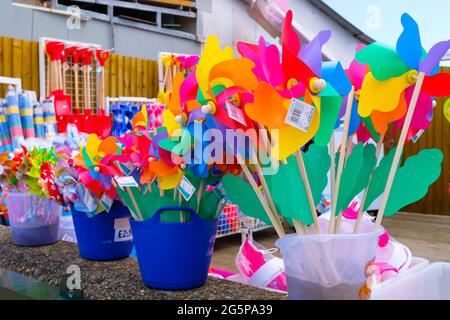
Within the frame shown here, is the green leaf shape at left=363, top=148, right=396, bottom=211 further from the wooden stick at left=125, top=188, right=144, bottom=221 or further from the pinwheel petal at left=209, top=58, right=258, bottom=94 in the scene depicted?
the wooden stick at left=125, top=188, right=144, bottom=221

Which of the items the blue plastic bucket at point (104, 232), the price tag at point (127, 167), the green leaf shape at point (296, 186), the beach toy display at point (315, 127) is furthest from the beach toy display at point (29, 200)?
the green leaf shape at point (296, 186)

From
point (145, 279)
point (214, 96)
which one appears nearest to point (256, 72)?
point (214, 96)

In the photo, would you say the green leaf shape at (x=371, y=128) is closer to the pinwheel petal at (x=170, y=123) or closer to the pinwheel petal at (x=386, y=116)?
the pinwheel petal at (x=386, y=116)

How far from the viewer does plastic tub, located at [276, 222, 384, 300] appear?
610 millimetres

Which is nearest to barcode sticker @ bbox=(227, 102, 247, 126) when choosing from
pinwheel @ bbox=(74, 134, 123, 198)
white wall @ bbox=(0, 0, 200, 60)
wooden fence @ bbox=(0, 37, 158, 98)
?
pinwheel @ bbox=(74, 134, 123, 198)

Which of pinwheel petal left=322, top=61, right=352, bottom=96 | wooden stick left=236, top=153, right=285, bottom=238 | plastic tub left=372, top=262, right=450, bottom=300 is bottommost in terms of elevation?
plastic tub left=372, top=262, right=450, bottom=300

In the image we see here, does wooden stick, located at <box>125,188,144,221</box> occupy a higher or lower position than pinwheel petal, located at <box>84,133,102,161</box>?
lower

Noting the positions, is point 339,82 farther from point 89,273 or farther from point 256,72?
point 89,273

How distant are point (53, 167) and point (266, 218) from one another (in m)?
0.58

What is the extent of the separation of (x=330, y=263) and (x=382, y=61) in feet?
0.85

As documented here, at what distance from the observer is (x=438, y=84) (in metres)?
0.61

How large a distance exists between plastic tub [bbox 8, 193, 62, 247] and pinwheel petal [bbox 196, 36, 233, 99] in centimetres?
69

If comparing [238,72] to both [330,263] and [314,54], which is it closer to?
[314,54]
